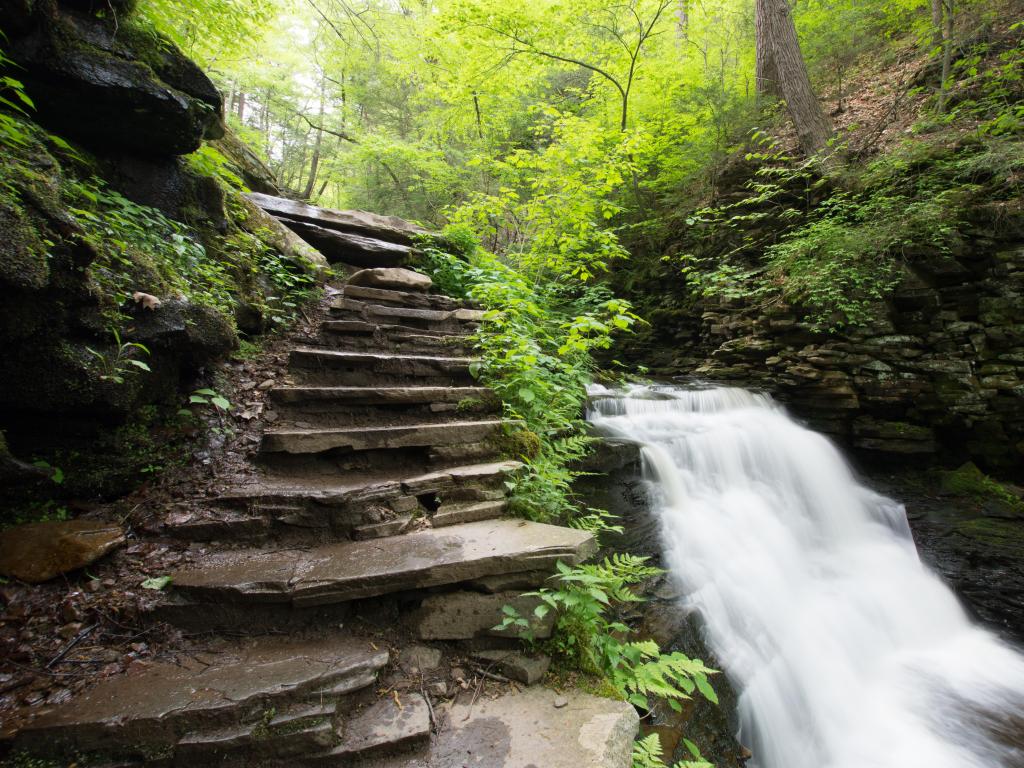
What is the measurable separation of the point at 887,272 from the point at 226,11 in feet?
28.5

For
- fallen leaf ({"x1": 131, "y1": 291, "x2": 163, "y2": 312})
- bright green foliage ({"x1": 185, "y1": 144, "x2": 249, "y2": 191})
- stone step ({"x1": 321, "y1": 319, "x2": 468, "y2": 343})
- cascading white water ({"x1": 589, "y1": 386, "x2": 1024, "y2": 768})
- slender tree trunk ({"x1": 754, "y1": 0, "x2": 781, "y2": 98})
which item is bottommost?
cascading white water ({"x1": 589, "y1": 386, "x2": 1024, "y2": 768})

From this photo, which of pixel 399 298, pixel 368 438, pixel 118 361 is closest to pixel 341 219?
pixel 399 298

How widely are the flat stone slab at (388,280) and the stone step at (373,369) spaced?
1.75 metres

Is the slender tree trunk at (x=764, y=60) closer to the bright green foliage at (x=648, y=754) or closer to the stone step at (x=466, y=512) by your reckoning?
the stone step at (x=466, y=512)

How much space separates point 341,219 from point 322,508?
6.07 m

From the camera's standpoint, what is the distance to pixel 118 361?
8.03 ft

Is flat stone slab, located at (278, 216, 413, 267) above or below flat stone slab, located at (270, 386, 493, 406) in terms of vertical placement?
above

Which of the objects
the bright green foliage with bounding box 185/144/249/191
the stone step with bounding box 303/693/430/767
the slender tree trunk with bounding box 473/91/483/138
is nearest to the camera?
the stone step with bounding box 303/693/430/767

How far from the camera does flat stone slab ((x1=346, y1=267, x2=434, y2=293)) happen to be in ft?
18.0

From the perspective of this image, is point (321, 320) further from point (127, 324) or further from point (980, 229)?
point (980, 229)

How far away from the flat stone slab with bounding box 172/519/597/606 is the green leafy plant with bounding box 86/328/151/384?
3.93 ft

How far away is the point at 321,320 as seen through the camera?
191 inches

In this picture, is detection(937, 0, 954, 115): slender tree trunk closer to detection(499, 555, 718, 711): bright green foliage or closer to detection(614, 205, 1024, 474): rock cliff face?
detection(614, 205, 1024, 474): rock cliff face

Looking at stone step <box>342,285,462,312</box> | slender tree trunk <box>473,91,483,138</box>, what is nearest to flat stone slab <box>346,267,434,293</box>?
stone step <box>342,285,462,312</box>
